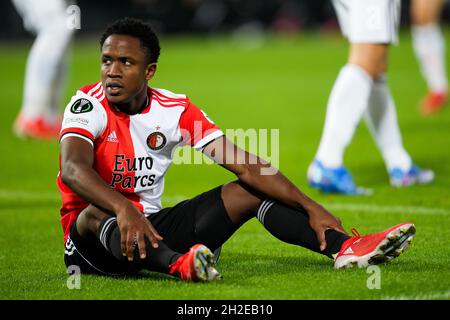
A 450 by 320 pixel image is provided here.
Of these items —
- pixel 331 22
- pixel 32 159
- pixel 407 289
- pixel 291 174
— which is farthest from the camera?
pixel 331 22

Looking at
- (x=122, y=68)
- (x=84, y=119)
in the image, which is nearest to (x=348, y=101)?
(x=122, y=68)

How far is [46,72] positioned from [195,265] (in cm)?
715

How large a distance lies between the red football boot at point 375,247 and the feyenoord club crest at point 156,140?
3.31 feet

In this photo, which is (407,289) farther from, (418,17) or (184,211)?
(418,17)

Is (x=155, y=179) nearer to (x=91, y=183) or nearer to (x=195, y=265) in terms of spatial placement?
(x=91, y=183)

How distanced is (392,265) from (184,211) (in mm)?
1056

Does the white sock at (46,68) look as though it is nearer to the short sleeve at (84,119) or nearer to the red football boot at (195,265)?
the short sleeve at (84,119)

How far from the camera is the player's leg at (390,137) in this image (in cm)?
744

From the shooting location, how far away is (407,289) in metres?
4.14

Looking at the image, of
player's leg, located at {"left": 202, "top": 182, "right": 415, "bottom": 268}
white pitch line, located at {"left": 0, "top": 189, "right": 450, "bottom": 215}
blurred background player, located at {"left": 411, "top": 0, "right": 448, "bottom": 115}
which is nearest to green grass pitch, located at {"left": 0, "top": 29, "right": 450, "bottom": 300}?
white pitch line, located at {"left": 0, "top": 189, "right": 450, "bottom": 215}
